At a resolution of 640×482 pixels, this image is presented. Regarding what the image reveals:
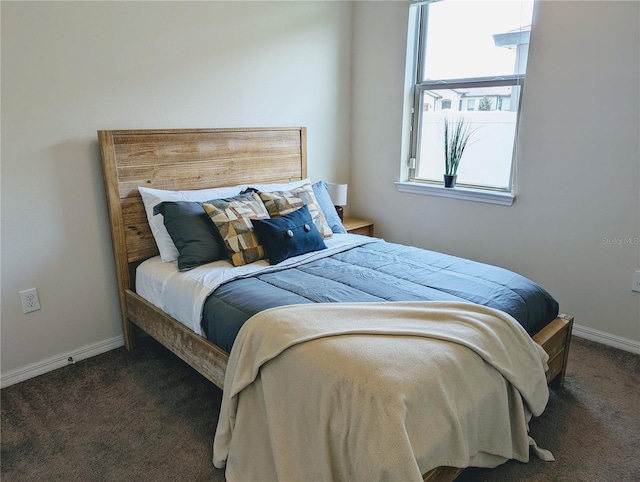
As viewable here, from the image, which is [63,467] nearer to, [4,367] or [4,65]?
[4,367]

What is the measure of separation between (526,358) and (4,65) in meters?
2.67

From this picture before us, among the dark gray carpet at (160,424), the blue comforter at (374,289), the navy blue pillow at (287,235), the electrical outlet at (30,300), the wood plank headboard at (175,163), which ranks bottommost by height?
the dark gray carpet at (160,424)

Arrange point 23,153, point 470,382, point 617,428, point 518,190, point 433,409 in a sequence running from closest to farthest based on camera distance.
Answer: point 433,409, point 470,382, point 617,428, point 23,153, point 518,190

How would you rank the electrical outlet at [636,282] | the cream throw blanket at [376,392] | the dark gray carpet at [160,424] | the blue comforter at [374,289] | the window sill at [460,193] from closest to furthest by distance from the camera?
the cream throw blanket at [376,392] → the dark gray carpet at [160,424] → the blue comforter at [374,289] → the electrical outlet at [636,282] → the window sill at [460,193]

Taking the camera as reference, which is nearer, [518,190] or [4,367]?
[4,367]

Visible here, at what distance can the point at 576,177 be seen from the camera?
274 cm

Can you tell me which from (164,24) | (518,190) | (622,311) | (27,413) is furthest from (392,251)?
(27,413)

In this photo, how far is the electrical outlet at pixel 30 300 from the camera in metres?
2.33

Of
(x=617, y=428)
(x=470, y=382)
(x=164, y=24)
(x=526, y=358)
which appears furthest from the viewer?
(x=164, y=24)

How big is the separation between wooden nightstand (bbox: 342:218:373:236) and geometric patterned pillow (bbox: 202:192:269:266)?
1274mm

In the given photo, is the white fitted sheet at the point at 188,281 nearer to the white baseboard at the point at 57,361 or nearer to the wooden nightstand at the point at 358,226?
the white baseboard at the point at 57,361

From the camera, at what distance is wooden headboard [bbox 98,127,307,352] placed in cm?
247

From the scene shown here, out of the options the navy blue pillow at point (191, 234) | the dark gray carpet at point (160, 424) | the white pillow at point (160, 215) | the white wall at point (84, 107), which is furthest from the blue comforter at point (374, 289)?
the white wall at point (84, 107)

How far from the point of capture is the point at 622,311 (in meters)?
2.71
